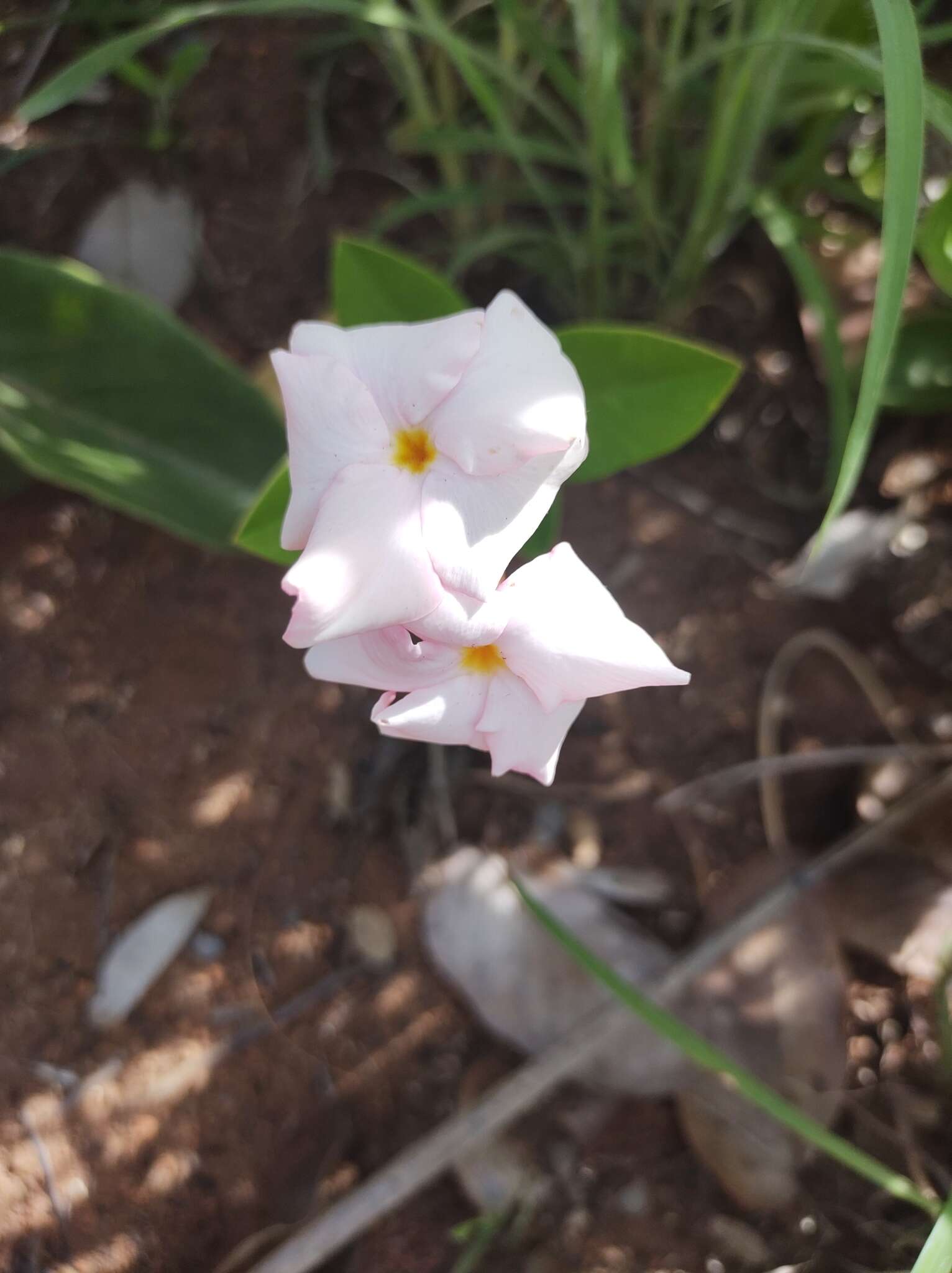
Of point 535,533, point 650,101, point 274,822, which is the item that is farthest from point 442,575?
point 650,101

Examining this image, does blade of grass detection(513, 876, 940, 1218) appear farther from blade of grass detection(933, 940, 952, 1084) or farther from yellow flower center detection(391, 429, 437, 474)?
yellow flower center detection(391, 429, 437, 474)

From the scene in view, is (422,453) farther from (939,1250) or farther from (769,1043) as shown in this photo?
(769,1043)

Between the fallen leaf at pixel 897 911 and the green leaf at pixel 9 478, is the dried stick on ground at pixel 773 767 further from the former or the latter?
the green leaf at pixel 9 478

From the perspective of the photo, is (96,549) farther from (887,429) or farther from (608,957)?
(887,429)

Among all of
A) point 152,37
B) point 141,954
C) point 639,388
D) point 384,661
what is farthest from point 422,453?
point 141,954

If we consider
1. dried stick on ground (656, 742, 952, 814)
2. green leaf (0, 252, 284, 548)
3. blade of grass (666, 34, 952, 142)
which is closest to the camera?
blade of grass (666, 34, 952, 142)

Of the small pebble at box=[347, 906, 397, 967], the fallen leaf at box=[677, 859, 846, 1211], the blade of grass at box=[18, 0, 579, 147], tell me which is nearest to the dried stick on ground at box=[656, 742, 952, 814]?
the fallen leaf at box=[677, 859, 846, 1211]
